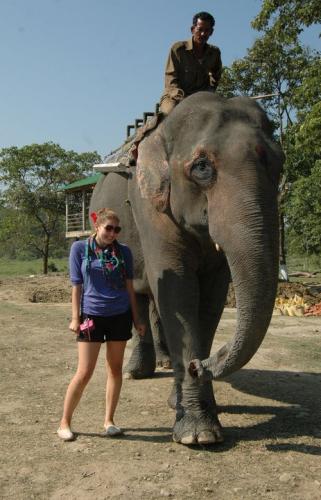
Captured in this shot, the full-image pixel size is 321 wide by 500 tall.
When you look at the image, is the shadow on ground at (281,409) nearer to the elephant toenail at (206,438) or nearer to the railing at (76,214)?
the elephant toenail at (206,438)

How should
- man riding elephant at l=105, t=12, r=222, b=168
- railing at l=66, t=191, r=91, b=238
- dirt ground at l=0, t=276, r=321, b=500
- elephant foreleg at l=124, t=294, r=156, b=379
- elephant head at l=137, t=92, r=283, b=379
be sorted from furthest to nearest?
railing at l=66, t=191, r=91, b=238
elephant foreleg at l=124, t=294, r=156, b=379
man riding elephant at l=105, t=12, r=222, b=168
elephant head at l=137, t=92, r=283, b=379
dirt ground at l=0, t=276, r=321, b=500

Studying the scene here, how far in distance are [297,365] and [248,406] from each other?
84.0 inches

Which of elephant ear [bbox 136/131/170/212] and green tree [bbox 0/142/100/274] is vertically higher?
green tree [bbox 0/142/100/274]

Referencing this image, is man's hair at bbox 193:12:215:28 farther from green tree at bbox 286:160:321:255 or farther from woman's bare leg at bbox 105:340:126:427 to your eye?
green tree at bbox 286:160:321:255

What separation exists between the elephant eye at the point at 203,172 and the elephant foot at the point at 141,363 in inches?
119

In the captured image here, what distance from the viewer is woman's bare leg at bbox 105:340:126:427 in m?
4.53

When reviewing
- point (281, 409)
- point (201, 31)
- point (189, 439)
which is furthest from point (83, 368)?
point (201, 31)

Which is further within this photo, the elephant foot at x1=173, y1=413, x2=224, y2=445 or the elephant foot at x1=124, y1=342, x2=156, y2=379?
the elephant foot at x1=124, y1=342, x2=156, y2=379

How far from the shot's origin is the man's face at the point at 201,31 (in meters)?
5.39

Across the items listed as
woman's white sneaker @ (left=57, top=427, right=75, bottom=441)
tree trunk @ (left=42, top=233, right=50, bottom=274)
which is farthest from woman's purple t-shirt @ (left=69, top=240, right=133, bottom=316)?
tree trunk @ (left=42, top=233, right=50, bottom=274)

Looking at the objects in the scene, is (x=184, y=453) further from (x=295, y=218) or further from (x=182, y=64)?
(x=295, y=218)

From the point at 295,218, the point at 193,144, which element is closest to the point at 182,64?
the point at 193,144

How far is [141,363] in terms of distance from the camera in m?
6.66

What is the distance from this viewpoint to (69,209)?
106ft
